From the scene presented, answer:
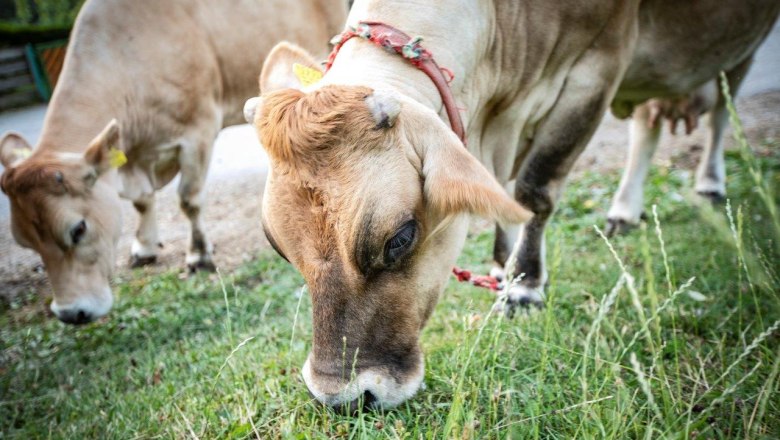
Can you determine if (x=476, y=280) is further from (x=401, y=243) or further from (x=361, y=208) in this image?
(x=361, y=208)

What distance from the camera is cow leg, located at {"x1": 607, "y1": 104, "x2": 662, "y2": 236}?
191 inches

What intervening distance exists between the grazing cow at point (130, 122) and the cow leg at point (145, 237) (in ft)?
0.04

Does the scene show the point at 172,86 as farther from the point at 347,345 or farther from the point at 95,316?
the point at 347,345

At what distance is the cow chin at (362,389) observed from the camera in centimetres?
193

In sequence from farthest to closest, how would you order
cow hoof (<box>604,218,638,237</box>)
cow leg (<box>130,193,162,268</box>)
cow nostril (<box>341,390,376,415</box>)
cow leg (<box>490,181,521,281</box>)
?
cow leg (<box>130,193,162,268</box>) → cow hoof (<box>604,218,638,237</box>) → cow leg (<box>490,181,521,281</box>) → cow nostril (<box>341,390,376,415</box>)

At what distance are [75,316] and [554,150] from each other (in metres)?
3.36

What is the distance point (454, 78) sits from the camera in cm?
266

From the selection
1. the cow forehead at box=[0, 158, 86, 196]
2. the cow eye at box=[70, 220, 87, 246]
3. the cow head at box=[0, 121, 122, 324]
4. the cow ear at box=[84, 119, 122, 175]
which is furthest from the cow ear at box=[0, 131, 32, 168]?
the cow eye at box=[70, 220, 87, 246]

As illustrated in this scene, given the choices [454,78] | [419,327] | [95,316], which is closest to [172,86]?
[95,316]

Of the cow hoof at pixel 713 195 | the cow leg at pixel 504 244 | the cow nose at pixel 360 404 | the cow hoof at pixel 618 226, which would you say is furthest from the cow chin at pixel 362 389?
the cow hoof at pixel 713 195

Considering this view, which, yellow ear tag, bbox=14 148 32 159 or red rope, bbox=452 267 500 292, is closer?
red rope, bbox=452 267 500 292

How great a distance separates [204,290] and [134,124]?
151 centimetres

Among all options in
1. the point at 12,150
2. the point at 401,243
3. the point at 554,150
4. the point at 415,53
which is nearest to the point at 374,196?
the point at 401,243

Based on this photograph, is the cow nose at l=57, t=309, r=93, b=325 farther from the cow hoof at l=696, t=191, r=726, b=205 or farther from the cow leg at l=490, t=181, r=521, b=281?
the cow hoof at l=696, t=191, r=726, b=205
